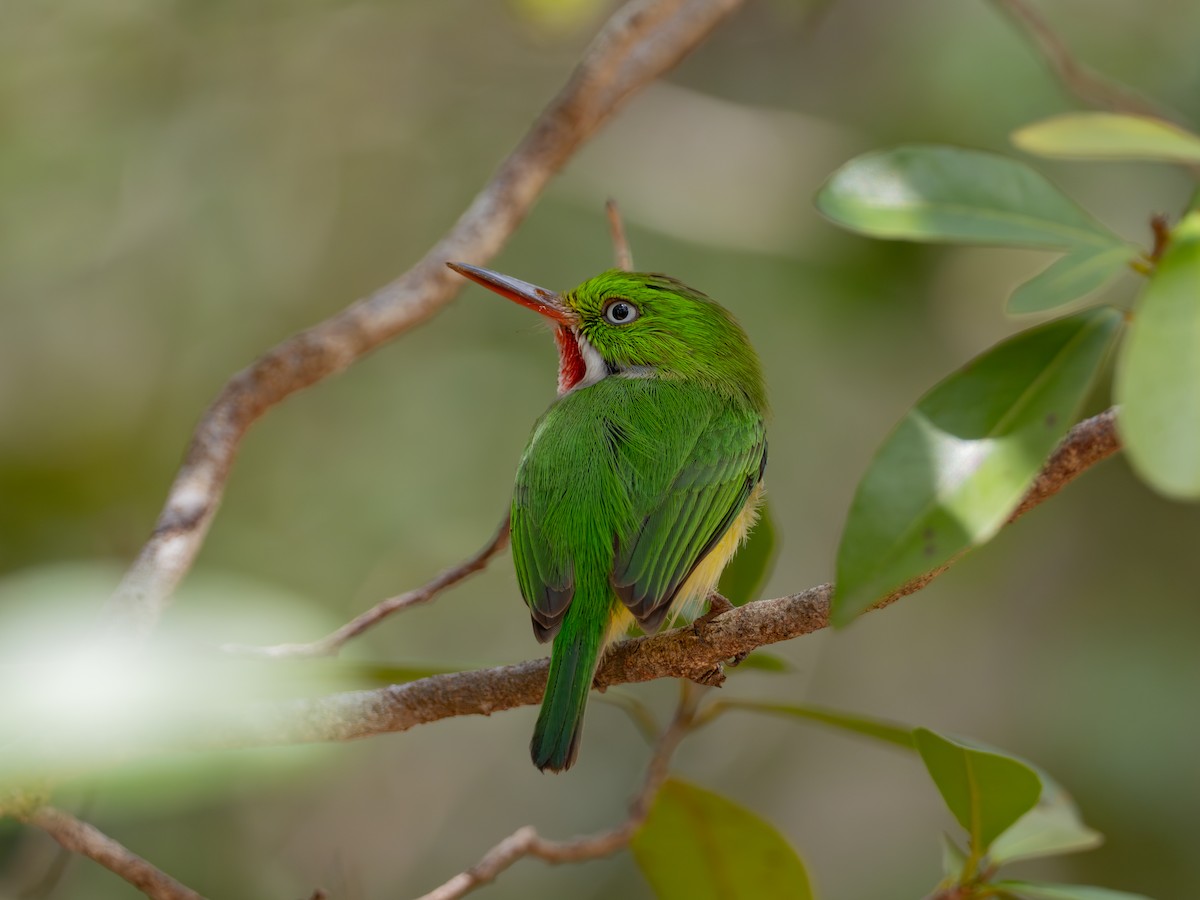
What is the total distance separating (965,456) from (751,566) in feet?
4.67

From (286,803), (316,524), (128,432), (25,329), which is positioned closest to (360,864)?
(286,803)

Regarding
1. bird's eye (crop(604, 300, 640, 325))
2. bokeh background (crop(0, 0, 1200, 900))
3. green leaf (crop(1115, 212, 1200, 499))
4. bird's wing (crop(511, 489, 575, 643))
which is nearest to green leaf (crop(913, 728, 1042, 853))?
bird's wing (crop(511, 489, 575, 643))

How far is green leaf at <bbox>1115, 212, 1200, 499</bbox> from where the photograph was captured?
1.44 m

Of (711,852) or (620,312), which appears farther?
(620,312)

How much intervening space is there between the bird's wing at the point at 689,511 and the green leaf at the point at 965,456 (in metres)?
0.96

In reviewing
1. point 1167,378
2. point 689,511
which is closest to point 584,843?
point 689,511

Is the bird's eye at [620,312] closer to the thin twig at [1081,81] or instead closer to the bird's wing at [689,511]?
the bird's wing at [689,511]

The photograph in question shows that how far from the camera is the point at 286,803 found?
21.1ft

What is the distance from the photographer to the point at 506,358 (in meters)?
7.32

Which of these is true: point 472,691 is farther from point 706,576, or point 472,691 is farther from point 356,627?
point 706,576

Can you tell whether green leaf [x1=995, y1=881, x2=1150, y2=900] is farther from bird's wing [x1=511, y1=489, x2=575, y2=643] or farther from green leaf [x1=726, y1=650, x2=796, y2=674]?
bird's wing [x1=511, y1=489, x2=575, y2=643]

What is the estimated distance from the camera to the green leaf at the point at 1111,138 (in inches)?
70.9

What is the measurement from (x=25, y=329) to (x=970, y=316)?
4.73m

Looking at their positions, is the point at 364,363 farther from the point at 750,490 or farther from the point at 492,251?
the point at 750,490
